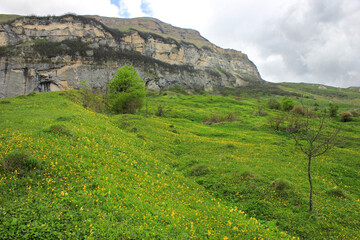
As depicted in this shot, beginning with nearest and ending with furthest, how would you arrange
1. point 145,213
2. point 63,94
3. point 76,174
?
1. point 145,213
2. point 76,174
3. point 63,94

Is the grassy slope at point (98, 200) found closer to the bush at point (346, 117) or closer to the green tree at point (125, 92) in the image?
the green tree at point (125, 92)

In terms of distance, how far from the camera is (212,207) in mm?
12016

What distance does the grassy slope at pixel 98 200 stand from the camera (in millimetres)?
7117

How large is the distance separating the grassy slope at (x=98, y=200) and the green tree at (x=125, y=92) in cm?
3051

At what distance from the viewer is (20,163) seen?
969 cm

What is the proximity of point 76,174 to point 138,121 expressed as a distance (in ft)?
75.1

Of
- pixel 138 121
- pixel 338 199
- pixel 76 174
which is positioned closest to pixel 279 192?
pixel 338 199

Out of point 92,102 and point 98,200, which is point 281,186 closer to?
point 98,200

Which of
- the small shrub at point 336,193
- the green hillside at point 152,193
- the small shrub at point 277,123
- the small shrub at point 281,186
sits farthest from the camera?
the small shrub at point 277,123

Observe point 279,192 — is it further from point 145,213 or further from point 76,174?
point 76,174

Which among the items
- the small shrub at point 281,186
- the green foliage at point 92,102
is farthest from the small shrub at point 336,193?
the green foliage at point 92,102

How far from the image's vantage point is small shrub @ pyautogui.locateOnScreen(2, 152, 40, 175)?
9.30 metres

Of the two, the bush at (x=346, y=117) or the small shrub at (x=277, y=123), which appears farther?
the bush at (x=346, y=117)

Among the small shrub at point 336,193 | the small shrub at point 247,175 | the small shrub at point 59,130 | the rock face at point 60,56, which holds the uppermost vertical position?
the rock face at point 60,56
